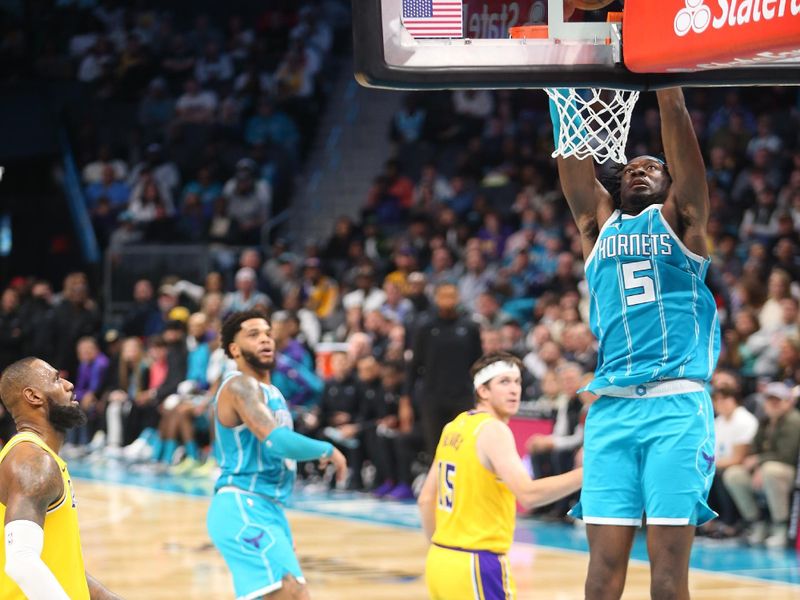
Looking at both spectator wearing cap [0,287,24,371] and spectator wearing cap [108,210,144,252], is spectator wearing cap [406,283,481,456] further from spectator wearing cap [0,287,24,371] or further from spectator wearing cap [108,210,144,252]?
spectator wearing cap [108,210,144,252]

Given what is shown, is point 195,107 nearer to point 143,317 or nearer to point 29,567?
point 143,317

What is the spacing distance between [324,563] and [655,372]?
624 cm

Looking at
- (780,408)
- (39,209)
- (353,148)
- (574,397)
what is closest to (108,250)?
(39,209)

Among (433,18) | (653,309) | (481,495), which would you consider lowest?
(481,495)

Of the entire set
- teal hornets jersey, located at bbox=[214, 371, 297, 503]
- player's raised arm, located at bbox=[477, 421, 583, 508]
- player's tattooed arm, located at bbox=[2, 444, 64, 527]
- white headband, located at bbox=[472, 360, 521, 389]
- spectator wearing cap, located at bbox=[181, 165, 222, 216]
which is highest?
player's tattooed arm, located at bbox=[2, 444, 64, 527]

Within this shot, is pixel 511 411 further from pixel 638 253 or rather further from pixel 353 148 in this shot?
pixel 353 148

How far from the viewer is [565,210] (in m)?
18.6

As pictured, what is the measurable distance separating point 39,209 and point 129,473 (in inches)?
297

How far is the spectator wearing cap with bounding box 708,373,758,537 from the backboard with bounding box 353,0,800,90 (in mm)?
7095

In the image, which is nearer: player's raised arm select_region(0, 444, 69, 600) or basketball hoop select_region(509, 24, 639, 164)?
player's raised arm select_region(0, 444, 69, 600)

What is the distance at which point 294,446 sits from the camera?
23.0 feet

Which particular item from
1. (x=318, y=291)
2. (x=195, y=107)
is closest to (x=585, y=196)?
(x=318, y=291)

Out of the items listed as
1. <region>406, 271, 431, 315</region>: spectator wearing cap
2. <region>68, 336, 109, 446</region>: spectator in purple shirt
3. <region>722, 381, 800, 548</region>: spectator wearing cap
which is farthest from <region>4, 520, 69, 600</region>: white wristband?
<region>68, 336, 109, 446</region>: spectator in purple shirt

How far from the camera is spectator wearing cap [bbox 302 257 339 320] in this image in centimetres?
1903
